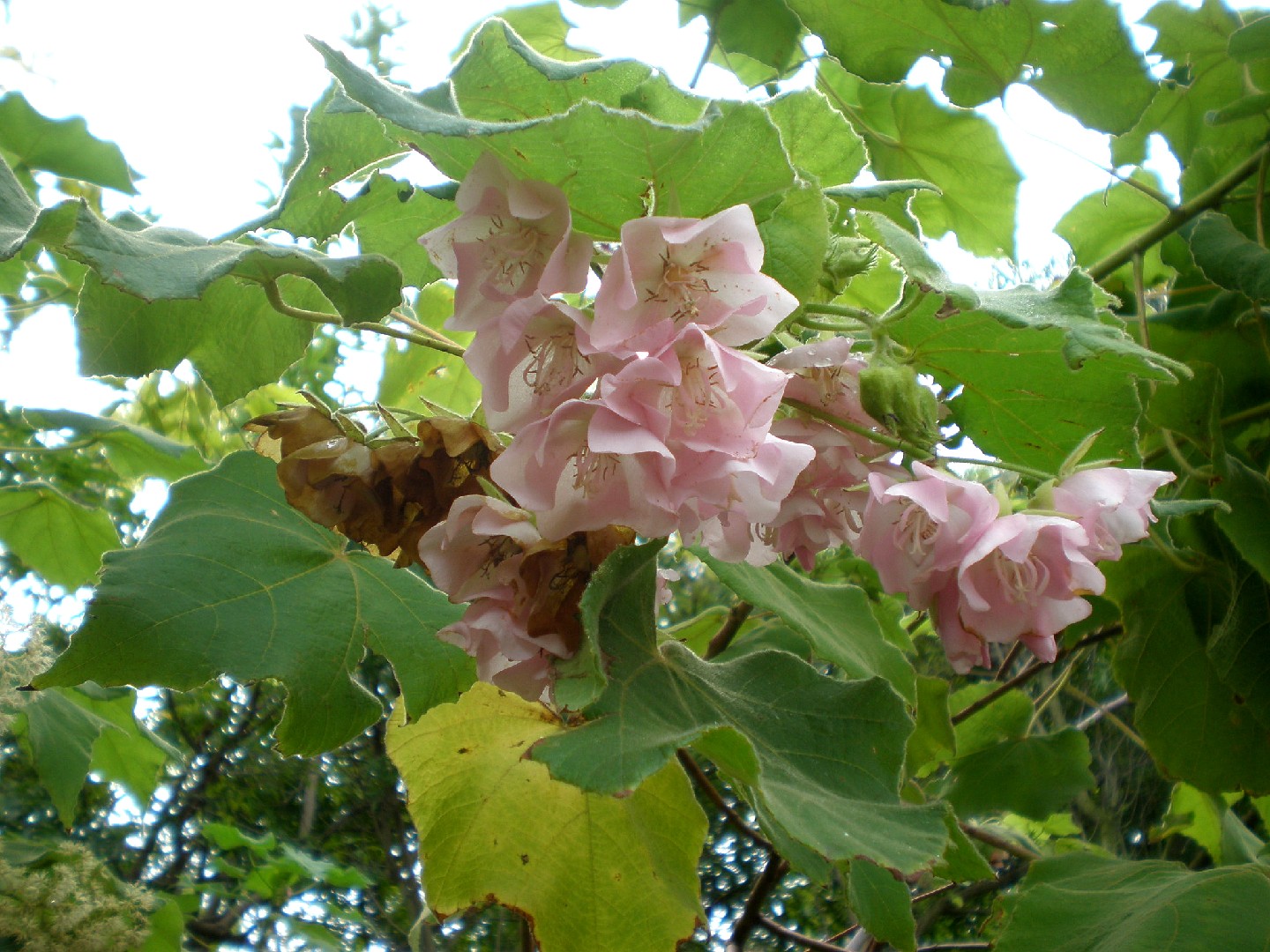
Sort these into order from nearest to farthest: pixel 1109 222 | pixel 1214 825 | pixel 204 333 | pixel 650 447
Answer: pixel 650 447, pixel 204 333, pixel 1109 222, pixel 1214 825

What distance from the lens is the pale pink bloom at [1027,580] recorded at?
63cm

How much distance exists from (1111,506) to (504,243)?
0.42 metres

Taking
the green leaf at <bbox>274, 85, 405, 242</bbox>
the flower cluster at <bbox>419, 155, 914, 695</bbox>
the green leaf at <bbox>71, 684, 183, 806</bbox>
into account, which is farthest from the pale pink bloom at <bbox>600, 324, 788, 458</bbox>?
the green leaf at <bbox>71, 684, 183, 806</bbox>

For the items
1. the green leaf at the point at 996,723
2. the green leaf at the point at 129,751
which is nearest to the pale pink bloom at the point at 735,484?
the green leaf at the point at 996,723

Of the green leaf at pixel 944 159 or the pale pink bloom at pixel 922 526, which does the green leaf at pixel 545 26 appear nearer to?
the green leaf at pixel 944 159

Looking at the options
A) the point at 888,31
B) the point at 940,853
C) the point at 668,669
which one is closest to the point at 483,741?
the point at 668,669

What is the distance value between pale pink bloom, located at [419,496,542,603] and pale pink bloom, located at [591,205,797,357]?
0.42 feet

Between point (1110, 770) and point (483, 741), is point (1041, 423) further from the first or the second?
point (1110, 770)

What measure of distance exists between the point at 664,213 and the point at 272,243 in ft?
0.86

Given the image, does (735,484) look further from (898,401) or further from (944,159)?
(944,159)

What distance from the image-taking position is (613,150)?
18.9 inches

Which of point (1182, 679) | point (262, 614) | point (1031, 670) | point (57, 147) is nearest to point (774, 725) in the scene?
point (262, 614)

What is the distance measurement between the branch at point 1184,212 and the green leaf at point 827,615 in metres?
0.47

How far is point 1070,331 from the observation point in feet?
1.86
